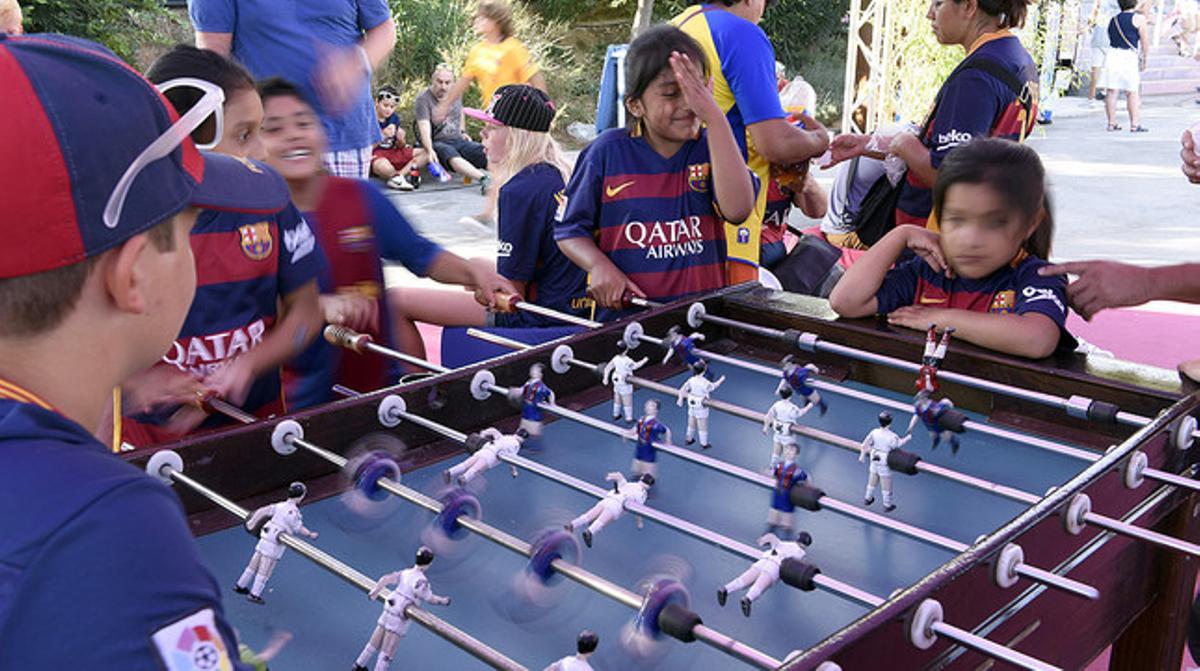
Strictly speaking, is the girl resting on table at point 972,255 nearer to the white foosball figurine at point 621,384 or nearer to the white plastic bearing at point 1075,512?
the white foosball figurine at point 621,384

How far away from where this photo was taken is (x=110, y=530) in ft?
2.47

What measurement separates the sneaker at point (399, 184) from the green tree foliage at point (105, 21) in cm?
239

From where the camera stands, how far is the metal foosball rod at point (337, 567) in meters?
1.18

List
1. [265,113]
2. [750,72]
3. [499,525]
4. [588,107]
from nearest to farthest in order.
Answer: [499,525] < [265,113] < [750,72] < [588,107]

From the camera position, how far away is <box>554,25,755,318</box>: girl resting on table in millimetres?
2819

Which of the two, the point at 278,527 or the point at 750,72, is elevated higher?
the point at 750,72

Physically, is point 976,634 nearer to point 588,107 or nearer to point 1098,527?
point 1098,527

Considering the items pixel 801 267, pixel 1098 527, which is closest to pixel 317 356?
pixel 1098 527

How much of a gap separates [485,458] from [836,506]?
549 millimetres

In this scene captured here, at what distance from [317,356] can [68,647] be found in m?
1.71

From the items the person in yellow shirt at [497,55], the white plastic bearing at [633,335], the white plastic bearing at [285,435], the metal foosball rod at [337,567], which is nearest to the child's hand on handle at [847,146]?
the white plastic bearing at [633,335]

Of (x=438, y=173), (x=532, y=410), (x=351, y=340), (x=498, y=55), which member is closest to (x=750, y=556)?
(x=532, y=410)

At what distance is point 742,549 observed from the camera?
4.61 ft

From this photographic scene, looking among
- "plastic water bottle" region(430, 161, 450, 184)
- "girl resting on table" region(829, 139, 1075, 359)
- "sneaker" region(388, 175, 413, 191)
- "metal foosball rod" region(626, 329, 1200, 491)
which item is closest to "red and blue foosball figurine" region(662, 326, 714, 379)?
"metal foosball rod" region(626, 329, 1200, 491)
